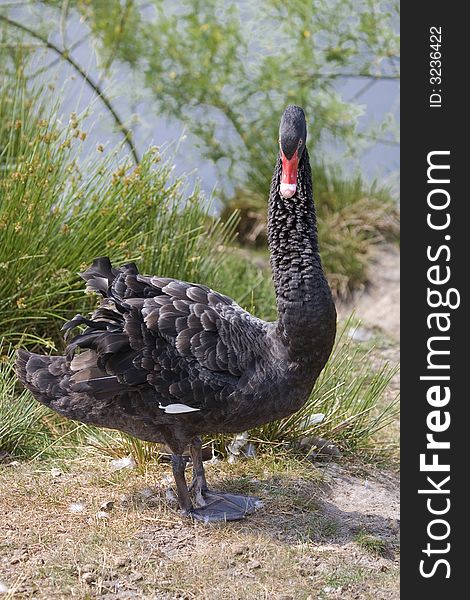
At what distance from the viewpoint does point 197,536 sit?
392 centimetres

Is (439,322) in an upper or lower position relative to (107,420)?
upper

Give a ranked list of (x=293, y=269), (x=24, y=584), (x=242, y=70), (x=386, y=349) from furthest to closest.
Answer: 1. (x=242, y=70)
2. (x=386, y=349)
3. (x=293, y=269)
4. (x=24, y=584)

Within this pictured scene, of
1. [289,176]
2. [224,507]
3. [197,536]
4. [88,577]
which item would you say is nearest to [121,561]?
[88,577]

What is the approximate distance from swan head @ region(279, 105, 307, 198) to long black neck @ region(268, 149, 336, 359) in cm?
8

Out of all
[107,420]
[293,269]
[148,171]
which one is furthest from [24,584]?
[148,171]

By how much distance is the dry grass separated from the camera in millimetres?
3523

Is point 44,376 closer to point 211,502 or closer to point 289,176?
point 211,502

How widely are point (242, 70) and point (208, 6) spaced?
2.45 ft

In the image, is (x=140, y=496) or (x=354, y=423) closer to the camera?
(x=140, y=496)

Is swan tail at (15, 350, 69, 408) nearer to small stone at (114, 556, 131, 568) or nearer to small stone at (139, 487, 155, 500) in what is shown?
small stone at (139, 487, 155, 500)

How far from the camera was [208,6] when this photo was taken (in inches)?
357

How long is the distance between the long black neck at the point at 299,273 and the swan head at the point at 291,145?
0.27 ft

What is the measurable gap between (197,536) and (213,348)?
824 millimetres

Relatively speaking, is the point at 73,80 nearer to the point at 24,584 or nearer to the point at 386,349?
the point at 386,349
